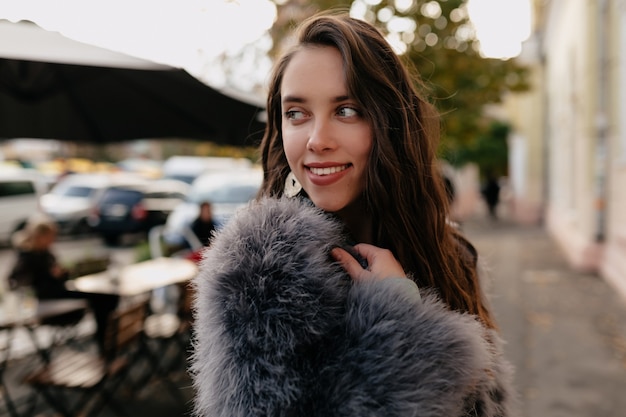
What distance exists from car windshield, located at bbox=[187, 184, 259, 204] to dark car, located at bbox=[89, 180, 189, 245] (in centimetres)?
651

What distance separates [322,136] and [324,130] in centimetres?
2

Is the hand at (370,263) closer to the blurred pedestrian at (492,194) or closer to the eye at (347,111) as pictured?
the eye at (347,111)

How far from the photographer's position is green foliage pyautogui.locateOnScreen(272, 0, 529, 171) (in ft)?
24.7

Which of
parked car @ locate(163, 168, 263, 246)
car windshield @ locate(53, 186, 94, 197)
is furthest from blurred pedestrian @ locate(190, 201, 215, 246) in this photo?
car windshield @ locate(53, 186, 94, 197)

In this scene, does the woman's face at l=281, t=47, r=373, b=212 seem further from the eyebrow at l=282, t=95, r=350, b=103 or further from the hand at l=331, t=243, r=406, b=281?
the hand at l=331, t=243, r=406, b=281

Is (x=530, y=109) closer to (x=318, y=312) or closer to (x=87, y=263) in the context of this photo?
(x=87, y=263)

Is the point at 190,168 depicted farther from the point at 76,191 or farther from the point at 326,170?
the point at 326,170

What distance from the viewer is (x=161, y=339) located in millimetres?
5023

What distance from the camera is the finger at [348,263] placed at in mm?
1230

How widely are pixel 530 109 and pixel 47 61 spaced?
750 inches

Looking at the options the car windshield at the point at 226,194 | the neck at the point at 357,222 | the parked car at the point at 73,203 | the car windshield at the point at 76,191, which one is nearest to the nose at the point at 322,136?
the neck at the point at 357,222

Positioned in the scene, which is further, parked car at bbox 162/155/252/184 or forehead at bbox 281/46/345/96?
parked car at bbox 162/155/252/184

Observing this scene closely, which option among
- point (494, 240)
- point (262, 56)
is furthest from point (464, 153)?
point (262, 56)

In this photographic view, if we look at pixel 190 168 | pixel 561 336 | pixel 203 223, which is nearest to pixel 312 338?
pixel 561 336
